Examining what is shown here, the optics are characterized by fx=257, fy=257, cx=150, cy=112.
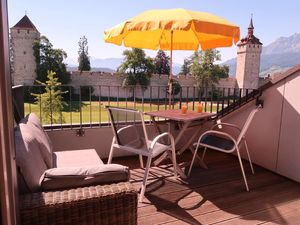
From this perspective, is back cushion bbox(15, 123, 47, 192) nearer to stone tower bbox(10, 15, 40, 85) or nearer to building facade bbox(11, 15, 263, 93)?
building facade bbox(11, 15, 263, 93)

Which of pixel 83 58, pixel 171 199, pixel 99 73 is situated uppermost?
pixel 83 58

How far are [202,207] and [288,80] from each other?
1.88m

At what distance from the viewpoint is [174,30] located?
11.0ft

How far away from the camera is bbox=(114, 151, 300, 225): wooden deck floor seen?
2268 mm

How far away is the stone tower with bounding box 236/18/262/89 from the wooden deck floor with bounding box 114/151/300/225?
38.3 m

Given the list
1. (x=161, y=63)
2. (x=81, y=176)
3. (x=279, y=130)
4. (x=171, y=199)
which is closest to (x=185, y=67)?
(x=161, y=63)

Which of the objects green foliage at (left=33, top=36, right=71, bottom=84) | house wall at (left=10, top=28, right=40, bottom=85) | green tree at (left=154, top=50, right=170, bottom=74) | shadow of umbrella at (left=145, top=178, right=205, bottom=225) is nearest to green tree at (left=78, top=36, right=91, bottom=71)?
green foliage at (left=33, top=36, right=71, bottom=84)

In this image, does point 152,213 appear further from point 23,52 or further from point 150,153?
point 23,52

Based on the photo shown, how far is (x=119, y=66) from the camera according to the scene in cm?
3183

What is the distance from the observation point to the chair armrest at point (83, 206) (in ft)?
4.34

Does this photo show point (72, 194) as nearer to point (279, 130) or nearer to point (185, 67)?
point (279, 130)

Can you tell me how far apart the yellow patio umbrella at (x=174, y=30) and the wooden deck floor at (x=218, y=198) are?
1.71m

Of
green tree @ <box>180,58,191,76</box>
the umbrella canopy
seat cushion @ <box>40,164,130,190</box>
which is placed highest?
green tree @ <box>180,58,191,76</box>

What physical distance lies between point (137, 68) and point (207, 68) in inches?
376
